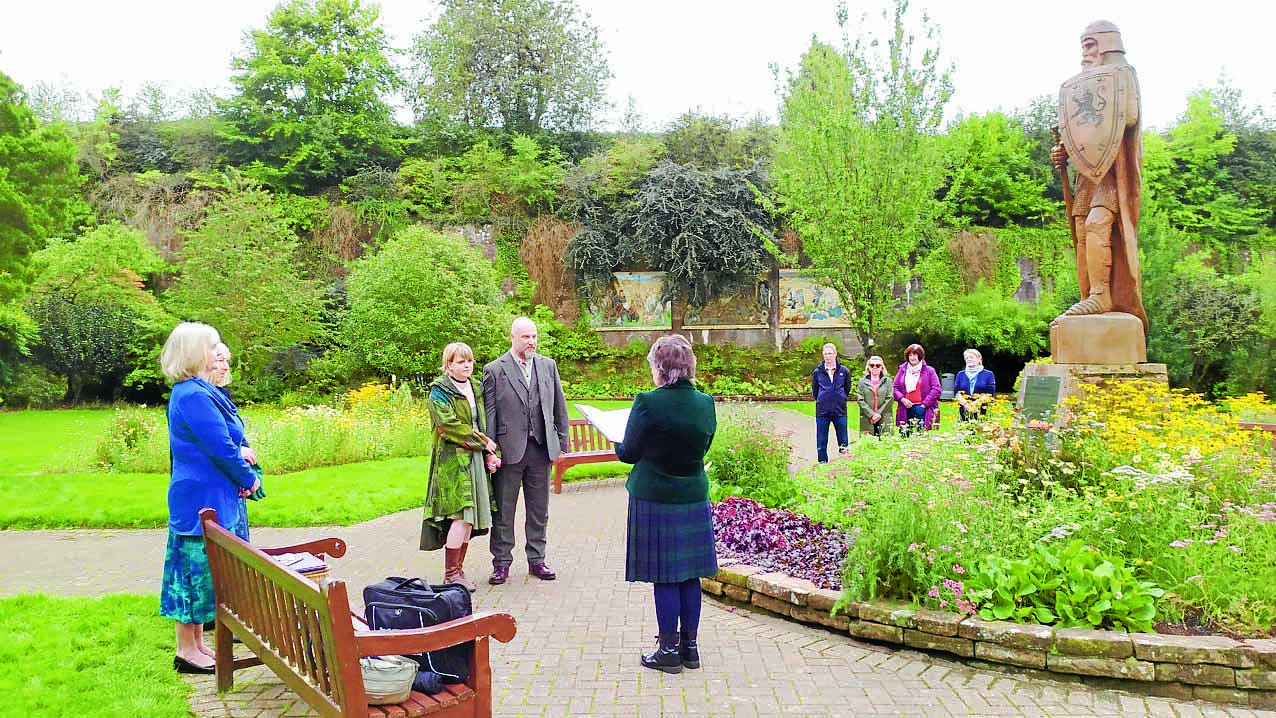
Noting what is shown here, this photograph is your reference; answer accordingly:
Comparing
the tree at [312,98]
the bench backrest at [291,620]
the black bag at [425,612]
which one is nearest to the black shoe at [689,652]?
the black bag at [425,612]

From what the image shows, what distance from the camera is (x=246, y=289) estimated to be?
73.8 feet

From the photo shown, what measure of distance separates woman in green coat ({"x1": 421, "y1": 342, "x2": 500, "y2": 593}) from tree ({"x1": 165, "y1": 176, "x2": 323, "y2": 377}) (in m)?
19.0

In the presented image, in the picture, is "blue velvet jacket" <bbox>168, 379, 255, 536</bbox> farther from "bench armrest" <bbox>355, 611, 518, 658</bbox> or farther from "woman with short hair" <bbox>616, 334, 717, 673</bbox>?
"woman with short hair" <bbox>616, 334, 717, 673</bbox>

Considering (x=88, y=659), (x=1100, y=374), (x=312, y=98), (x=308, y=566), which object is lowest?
(x=88, y=659)

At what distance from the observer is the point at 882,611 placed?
466 cm

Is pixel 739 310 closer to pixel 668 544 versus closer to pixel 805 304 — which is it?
pixel 805 304

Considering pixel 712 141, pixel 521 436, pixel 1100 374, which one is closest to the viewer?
pixel 521 436

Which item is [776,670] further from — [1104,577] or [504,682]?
[1104,577]

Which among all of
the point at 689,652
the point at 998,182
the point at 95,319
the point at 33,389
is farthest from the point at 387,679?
the point at 998,182

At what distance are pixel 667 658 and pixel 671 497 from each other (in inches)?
35.8

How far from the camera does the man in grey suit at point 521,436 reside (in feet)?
20.2

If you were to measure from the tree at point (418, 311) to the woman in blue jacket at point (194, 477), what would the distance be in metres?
14.8

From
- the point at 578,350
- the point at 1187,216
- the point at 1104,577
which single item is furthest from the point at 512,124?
the point at 1104,577

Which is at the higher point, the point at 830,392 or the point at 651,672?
the point at 830,392
